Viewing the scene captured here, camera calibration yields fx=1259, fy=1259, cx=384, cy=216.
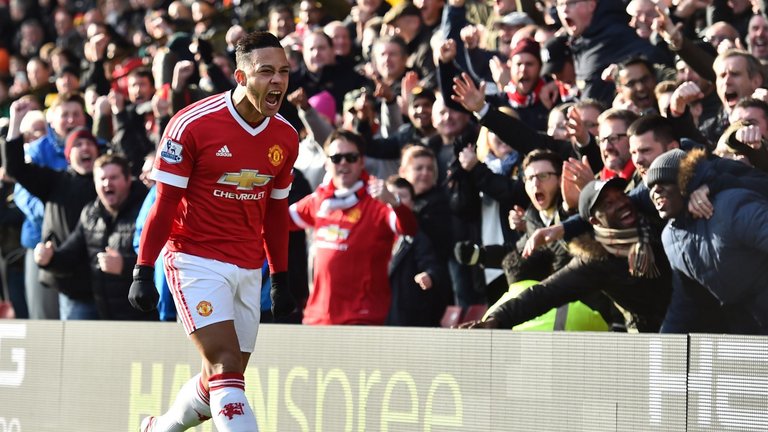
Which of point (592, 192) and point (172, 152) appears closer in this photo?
point (172, 152)

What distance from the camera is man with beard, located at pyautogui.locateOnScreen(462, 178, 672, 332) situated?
7.31 metres

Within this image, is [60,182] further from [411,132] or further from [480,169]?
[480,169]

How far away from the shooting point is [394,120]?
36.0 ft

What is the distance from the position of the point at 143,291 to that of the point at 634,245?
2.85 metres

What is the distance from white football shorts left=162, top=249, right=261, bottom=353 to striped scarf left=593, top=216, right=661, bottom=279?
209cm

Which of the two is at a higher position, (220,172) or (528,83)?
(528,83)

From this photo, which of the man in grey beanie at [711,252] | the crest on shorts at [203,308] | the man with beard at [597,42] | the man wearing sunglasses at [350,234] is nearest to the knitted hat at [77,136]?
the man wearing sunglasses at [350,234]

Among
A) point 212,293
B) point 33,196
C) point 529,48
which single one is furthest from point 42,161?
point 212,293

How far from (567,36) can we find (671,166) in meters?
3.26

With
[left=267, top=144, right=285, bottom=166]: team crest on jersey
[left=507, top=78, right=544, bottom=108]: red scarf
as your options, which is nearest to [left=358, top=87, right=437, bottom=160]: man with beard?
[left=507, top=78, right=544, bottom=108]: red scarf

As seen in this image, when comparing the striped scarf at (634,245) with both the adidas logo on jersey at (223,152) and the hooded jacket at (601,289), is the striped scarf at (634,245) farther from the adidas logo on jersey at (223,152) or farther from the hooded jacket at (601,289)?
the adidas logo on jersey at (223,152)

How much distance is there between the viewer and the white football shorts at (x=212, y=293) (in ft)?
21.1

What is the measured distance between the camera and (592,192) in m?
7.35

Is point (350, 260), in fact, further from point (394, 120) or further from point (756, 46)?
point (756, 46)
